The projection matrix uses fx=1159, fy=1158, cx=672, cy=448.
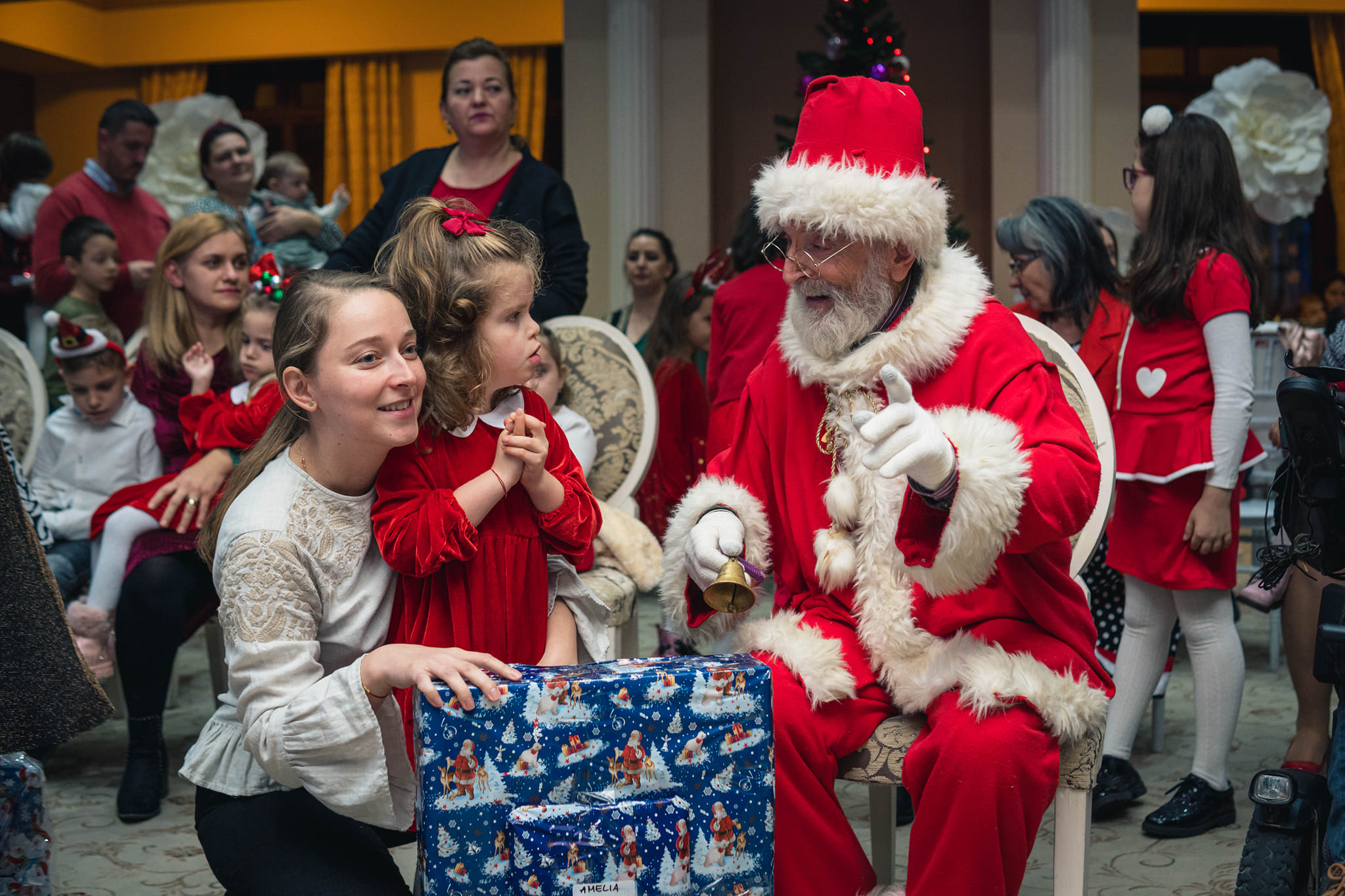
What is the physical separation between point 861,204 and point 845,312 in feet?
0.52

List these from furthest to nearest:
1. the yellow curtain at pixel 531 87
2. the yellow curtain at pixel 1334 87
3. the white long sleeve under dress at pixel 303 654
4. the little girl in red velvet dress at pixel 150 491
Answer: the yellow curtain at pixel 531 87 < the yellow curtain at pixel 1334 87 < the little girl in red velvet dress at pixel 150 491 < the white long sleeve under dress at pixel 303 654

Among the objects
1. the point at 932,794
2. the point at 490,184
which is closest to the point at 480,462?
the point at 932,794

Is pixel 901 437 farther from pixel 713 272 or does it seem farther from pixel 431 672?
pixel 713 272

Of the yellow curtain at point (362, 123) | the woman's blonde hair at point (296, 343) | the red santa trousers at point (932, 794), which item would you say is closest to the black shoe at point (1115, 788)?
the red santa trousers at point (932, 794)

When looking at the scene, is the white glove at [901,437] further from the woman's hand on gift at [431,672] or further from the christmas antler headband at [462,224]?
the christmas antler headband at [462,224]

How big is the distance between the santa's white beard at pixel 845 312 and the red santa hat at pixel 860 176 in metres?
0.07

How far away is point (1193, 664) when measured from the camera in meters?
2.46

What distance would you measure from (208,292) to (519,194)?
824 mm

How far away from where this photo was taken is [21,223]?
5293mm

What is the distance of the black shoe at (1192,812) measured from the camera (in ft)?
7.72

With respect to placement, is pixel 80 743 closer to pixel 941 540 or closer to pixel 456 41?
pixel 941 540

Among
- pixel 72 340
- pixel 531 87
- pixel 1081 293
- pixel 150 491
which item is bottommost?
pixel 150 491

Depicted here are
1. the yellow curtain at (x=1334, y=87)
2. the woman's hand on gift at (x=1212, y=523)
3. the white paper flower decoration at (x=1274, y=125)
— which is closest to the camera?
the woman's hand on gift at (x=1212, y=523)

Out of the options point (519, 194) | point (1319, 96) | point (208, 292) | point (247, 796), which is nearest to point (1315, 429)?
point (247, 796)
